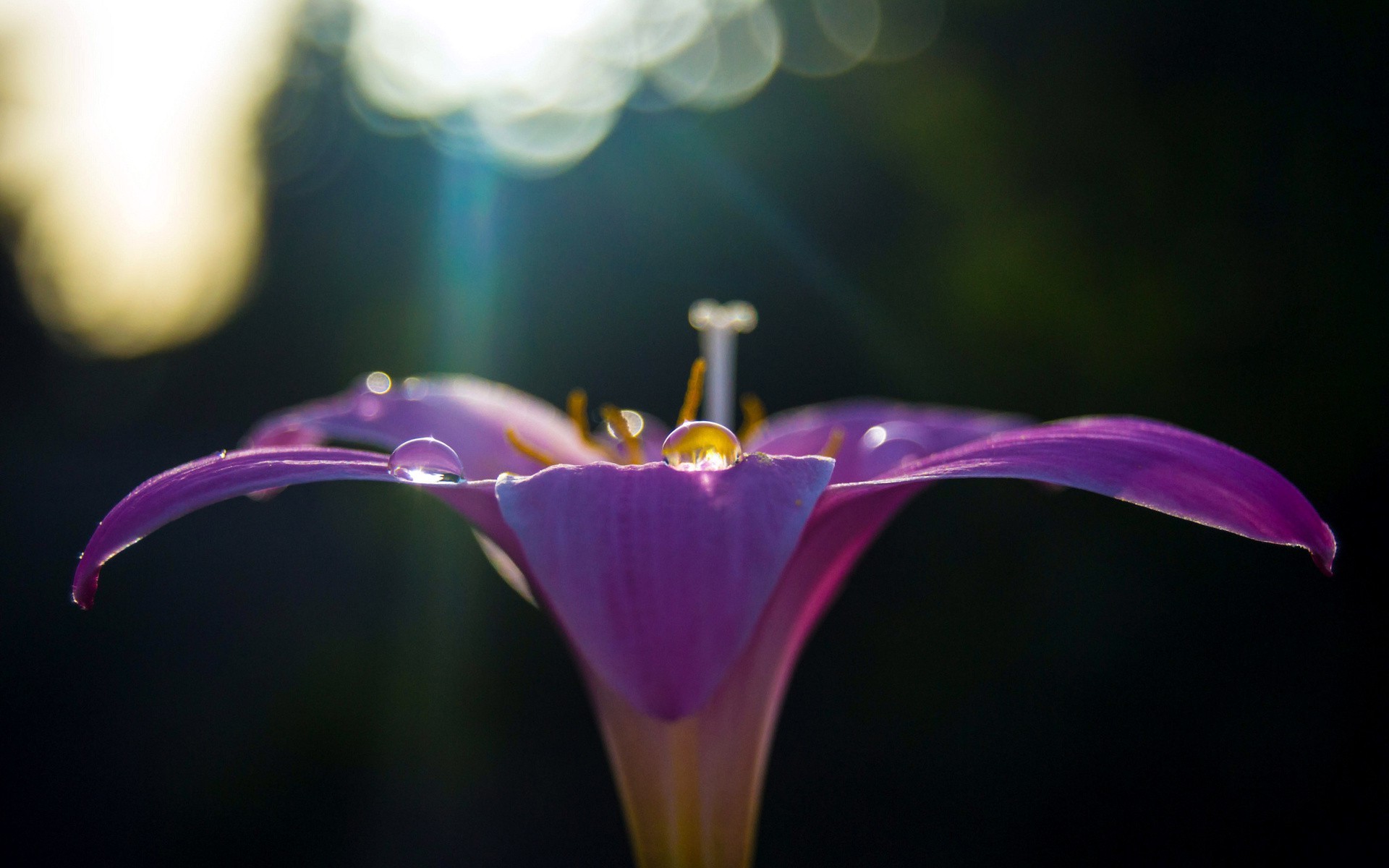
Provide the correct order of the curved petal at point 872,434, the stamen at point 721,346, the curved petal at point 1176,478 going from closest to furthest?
1. the curved petal at point 1176,478
2. the curved petal at point 872,434
3. the stamen at point 721,346

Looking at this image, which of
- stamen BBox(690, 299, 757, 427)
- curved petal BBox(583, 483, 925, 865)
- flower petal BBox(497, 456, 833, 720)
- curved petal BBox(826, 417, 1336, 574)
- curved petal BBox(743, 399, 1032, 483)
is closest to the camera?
flower petal BBox(497, 456, 833, 720)

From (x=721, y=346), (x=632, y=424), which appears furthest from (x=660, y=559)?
(x=721, y=346)

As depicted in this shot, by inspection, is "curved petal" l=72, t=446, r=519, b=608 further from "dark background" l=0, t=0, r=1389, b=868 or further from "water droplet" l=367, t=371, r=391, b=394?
"dark background" l=0, t=0, r=1389, b=868

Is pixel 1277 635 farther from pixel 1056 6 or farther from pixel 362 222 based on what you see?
pixel 362 222

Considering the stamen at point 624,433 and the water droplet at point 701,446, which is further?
the stamen at point 624,433

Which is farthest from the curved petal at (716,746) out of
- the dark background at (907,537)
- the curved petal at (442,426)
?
the dark background at (907,537)

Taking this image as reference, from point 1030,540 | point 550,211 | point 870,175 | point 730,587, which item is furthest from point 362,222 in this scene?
point 730,587

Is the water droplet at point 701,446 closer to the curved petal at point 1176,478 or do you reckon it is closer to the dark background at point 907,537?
the curved petal at point 1176,478

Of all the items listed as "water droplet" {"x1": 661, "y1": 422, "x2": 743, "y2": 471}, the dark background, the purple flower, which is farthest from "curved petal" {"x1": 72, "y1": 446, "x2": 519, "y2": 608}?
the dark background
